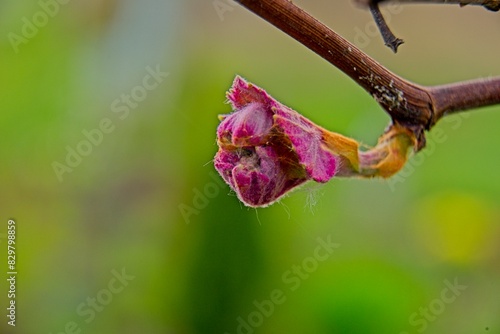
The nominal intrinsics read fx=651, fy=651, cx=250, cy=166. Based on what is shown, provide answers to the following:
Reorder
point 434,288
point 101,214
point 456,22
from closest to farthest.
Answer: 1. point 434,288
2. point 101,214
3. point 456,22

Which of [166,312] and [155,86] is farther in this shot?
[155,86]

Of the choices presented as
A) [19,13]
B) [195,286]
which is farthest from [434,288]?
[19,13]

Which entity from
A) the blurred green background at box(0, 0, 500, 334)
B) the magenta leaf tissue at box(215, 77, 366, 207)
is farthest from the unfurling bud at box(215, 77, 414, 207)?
the blurred green background at box(0, 0, 500, 334)

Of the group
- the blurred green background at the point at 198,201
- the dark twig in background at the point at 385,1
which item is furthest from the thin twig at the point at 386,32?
the blurred green background at the point at 198,201

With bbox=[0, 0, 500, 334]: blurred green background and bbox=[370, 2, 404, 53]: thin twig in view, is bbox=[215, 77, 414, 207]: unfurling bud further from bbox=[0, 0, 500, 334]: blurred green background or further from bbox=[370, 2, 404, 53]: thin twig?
bbox=[0, 0, 500, 334]: blurred green background

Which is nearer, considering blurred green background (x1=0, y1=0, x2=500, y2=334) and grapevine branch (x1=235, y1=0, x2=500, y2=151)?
grapevine branch (x1=235, y1=0, x2=500, y2=151)

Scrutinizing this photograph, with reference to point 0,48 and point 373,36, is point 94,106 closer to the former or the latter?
point 0,48
